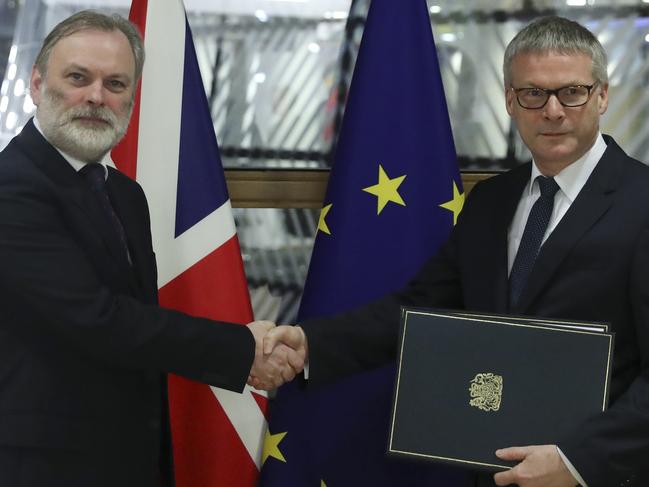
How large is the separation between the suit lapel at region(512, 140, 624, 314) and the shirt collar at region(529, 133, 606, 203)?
0.12 feet

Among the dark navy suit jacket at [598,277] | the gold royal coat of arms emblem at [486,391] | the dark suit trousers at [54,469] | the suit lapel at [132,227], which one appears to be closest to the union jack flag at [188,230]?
the suit lapel at [132,227]

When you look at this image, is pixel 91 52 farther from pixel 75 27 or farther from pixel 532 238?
pixel 532 238

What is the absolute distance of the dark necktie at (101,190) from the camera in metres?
1.86

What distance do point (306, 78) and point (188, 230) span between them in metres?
0.69

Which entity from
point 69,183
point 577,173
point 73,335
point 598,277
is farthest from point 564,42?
point 73,335

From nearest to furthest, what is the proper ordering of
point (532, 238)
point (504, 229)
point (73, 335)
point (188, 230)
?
point (73, 335)
point (532, 238)
point (504, 229)
point (188, 230)

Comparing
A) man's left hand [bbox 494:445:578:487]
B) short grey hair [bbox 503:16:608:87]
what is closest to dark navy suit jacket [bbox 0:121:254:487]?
man's left hand [bbox 494:445:578:487]

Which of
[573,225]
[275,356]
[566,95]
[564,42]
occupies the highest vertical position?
[564,42]

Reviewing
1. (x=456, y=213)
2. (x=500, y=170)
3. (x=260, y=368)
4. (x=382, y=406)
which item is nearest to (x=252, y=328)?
(x=260, y=368)

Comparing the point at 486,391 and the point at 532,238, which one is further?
the point at 532,238

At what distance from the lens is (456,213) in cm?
230

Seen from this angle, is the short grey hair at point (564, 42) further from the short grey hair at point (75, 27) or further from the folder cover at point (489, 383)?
the short grey hair at point (75, 27)

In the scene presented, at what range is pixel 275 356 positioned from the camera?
212cm

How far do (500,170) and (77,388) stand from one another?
61.2 inches
